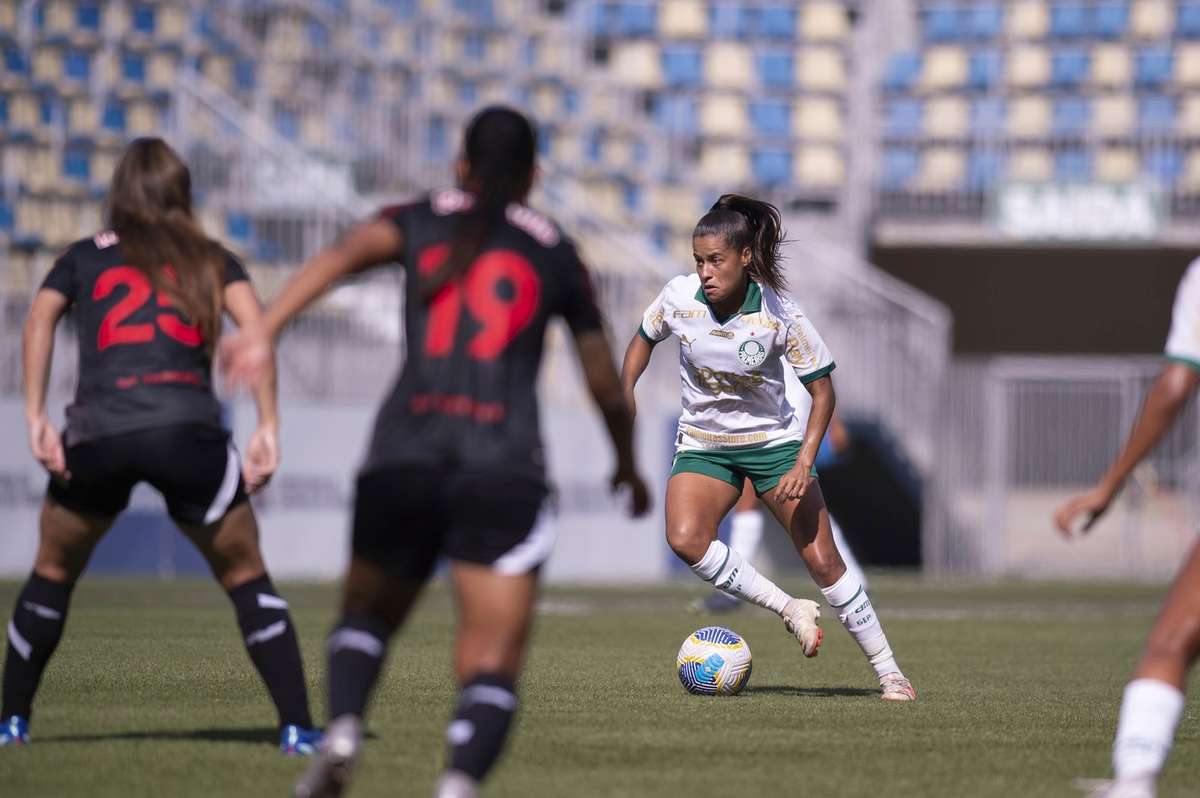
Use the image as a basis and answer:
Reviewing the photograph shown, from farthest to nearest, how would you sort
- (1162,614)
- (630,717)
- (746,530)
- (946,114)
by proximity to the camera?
1. (946,114)
2. (746,530)
3. (630,717)
4. (1162,614)

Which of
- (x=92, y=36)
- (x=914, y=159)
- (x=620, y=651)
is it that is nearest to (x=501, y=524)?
(x=620, y=651)

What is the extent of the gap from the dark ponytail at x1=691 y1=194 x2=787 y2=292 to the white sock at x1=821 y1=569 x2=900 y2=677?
1376mm

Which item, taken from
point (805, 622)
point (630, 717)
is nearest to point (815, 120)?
point (805, 622)

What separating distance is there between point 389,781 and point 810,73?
2590 centimetres

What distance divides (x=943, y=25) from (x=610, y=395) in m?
27.3

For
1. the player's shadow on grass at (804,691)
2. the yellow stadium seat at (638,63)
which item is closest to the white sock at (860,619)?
the player's shadow on grass at (804,691)

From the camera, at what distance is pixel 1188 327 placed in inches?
201

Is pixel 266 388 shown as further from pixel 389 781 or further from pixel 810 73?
pixel 810 73

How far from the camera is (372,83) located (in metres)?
26.3

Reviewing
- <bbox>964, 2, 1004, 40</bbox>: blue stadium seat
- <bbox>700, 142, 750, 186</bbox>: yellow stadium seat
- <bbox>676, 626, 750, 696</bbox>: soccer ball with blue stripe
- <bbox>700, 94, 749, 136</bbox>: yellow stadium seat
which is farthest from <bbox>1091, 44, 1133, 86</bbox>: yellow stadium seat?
<bbox>676, 626, 750, 696</bbox>: soccer ball with blue stripe

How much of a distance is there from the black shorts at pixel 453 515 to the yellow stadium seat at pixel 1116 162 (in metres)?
25.6

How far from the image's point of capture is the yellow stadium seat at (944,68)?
101 ft

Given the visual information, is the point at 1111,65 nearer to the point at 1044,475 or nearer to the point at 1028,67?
the point at 1028,67

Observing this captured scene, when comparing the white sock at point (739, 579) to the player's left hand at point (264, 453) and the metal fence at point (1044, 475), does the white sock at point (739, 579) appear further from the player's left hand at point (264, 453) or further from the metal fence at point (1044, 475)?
the metal fence at point (1044, 475)
